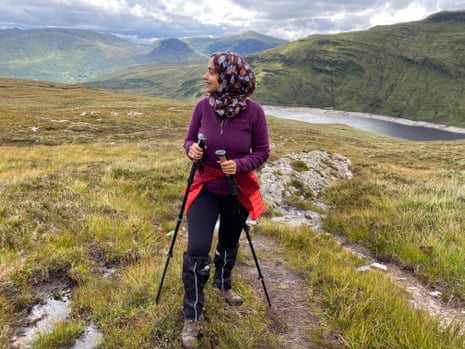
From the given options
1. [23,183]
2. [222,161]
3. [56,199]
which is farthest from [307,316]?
[23,183]

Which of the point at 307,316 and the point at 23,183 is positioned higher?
the point at 23,183

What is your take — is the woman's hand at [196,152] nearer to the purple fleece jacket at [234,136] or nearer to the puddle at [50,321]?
the purple fleece jacket at [234,136]

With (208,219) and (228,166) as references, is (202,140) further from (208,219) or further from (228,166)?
(208,219)

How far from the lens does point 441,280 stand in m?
6.05

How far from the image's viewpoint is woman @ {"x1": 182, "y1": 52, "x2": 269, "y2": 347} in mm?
4180

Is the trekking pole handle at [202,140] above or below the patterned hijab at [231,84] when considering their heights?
below

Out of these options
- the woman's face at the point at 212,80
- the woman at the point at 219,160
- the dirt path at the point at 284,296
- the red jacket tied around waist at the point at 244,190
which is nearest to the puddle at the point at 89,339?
the woman at the point at 219,160

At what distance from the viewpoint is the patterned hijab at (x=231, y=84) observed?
420cm

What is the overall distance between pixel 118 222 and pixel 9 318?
2.99m

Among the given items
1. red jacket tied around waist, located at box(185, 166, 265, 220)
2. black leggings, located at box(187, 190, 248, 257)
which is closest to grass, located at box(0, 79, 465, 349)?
black leggings, located at box(187, 190, 248, 257)

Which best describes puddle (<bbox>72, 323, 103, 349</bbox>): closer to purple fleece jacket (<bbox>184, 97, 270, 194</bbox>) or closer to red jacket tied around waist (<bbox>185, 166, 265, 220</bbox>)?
red jacket tied around waist (<bbox>185, 166, 265, 220</bbox>)

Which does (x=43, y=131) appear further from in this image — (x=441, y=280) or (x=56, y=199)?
(x=441, y=280)

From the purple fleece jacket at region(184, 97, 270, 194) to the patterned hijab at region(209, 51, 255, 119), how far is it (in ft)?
0.47

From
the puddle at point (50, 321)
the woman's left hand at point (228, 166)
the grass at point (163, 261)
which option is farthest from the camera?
the woman's left hand at point (228, 166)
